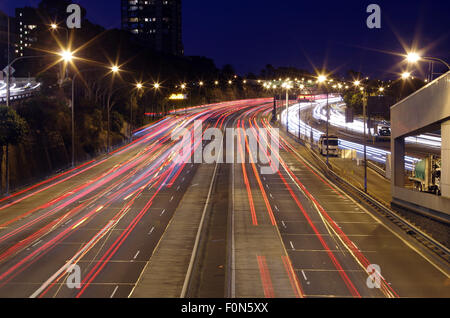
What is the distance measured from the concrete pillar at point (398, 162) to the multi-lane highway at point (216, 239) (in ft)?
11.8

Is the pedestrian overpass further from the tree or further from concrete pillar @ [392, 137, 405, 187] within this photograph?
the tree

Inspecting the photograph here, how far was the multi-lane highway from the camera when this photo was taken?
68.9 feet

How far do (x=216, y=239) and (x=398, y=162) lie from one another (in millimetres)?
17672

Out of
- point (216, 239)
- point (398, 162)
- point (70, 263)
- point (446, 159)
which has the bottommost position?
point (70, 263)

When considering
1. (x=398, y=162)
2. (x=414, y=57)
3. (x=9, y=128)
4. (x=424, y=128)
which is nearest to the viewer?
(x=414, y=57)

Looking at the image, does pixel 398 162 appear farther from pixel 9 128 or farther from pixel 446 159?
pixel 9 128

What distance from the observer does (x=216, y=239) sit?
29.3 m

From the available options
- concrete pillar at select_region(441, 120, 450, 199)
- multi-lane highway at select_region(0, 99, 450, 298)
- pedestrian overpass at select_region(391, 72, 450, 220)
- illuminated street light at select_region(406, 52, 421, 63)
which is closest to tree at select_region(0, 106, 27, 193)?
multi-lane highway at select_region(0, 99, 450, 298)

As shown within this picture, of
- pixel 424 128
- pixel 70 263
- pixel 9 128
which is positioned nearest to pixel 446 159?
pixel 424 128

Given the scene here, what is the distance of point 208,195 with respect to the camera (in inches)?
1716

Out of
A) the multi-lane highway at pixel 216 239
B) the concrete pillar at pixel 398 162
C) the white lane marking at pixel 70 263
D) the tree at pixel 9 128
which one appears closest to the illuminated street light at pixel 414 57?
the multi-lane highway at pixel 216 239

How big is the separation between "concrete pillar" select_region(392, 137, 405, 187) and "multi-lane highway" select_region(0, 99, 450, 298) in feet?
11.8
